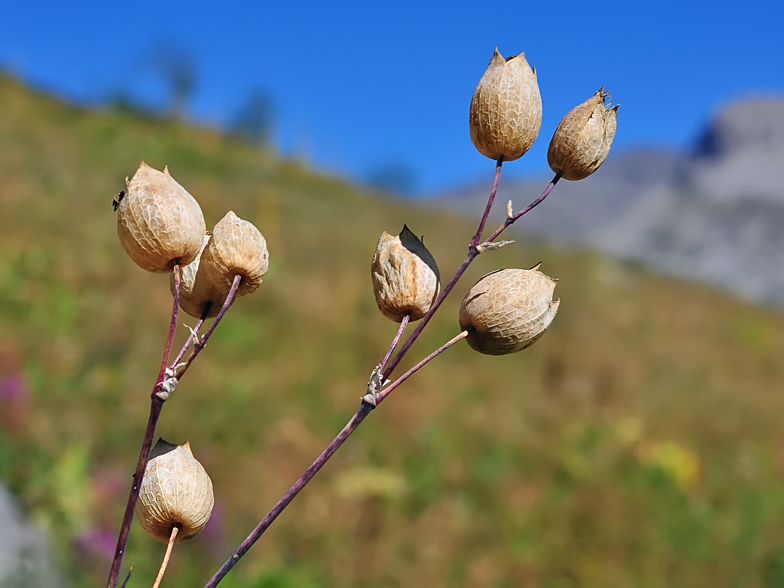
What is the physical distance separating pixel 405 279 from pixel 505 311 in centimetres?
8

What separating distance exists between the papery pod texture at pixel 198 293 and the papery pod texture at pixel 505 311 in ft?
0.60

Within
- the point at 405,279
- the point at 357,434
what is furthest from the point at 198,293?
the point at 357,434

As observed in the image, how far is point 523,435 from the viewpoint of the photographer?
4867 millimetres

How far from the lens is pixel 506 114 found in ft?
1.55

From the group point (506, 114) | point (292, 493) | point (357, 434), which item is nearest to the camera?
point (292, 493)

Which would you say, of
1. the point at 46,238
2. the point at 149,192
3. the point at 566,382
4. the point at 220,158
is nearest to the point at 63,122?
the point at 220,158

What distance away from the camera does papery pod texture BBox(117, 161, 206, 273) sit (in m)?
0.44

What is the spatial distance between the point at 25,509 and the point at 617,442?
3989mm

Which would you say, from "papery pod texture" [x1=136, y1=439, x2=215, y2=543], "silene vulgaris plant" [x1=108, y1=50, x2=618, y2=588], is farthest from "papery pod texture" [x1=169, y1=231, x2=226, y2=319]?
"papery pod texture" [x1=136, y1=439, x2=215, y2=543]

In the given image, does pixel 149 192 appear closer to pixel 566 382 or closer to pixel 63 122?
pixel 566 382

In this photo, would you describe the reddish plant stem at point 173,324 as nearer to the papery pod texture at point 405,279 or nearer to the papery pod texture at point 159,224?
the papery pod texture at point 159,224

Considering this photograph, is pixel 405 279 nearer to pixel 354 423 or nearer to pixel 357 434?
pixel 354 423

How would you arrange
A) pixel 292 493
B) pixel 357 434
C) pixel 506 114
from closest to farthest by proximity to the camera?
pixel 292 493 < pixel 506 114 < pixel 357 434

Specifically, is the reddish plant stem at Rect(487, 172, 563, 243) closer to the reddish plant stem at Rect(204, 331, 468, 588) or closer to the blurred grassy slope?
the reddish plant stem at Rect(204, 331, 468, 588)
